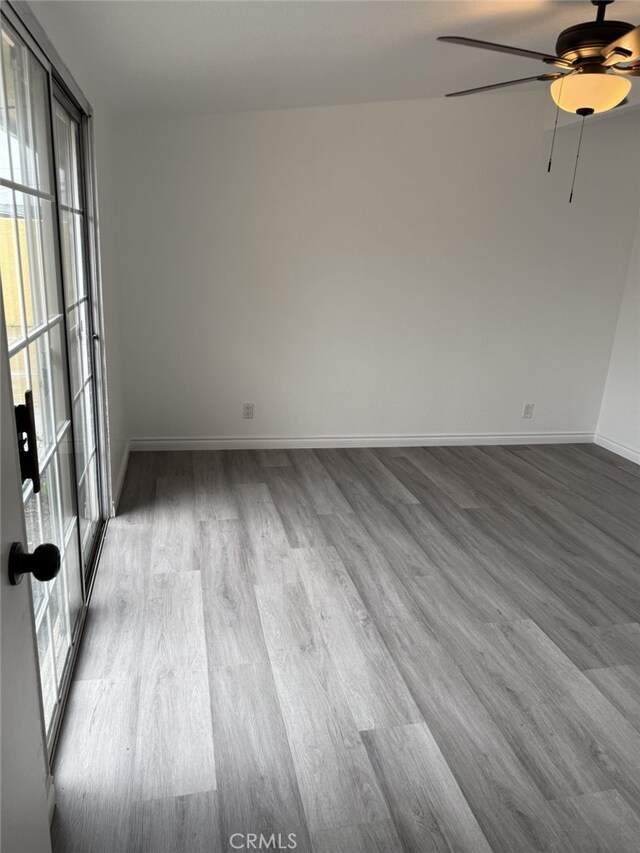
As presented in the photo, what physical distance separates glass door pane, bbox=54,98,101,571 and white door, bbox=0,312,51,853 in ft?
4.69

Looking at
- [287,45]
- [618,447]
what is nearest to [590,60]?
[287,45]

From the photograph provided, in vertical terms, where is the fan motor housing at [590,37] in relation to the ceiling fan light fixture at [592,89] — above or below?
above

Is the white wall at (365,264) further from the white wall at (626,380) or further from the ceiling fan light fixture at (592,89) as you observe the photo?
the ceiling fan light fixture at (592,89)

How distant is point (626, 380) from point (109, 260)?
3.70 metres

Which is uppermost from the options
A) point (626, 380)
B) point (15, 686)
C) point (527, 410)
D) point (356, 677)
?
point (15, 686)

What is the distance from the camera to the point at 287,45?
2674mm

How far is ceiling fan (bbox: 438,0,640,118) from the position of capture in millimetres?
2172

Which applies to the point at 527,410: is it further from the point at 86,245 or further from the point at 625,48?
the point at 86,245

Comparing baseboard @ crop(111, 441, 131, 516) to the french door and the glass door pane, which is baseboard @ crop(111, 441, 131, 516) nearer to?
the glass door pane

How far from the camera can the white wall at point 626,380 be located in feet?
15.5

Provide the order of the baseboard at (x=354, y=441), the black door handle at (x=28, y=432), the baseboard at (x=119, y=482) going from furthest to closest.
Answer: the baseboard at (x=354, y=441) < the baseboard at (x=119, y=482) < the black door handle at (x=28, y=432)

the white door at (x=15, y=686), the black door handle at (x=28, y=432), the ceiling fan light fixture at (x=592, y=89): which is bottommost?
the white door at (x=15, y=686)

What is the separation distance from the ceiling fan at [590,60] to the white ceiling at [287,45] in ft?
0.97

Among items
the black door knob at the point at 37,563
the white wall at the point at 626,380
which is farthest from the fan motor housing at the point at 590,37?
the white wall at the point at 626,380
